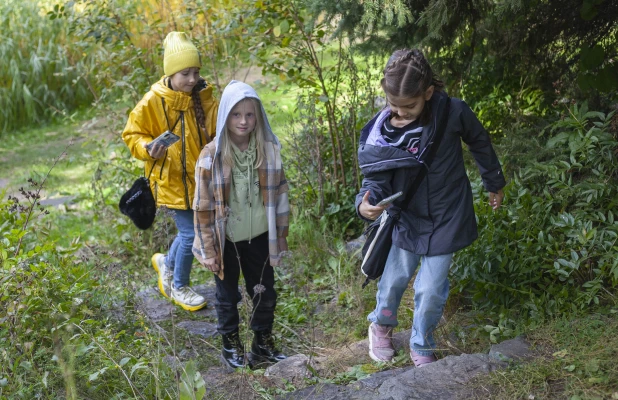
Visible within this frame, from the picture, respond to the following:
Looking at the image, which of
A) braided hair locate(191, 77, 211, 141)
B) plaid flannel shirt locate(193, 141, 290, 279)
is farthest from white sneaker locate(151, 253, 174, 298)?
plaid flannel shirt locate(193, 141, 290, 279)

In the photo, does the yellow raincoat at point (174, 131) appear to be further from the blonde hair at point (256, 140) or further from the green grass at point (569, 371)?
the green grass at point (569, 371)

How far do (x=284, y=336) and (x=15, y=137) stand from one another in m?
8.52

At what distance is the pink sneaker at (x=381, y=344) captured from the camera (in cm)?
404

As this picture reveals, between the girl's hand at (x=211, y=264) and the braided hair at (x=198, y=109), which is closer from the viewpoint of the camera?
the girl's hand at (x=211, y=264)

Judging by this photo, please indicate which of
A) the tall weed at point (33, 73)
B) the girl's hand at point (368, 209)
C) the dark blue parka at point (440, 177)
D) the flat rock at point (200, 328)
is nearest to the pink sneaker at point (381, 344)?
the dark blue parka at point (440, 177)

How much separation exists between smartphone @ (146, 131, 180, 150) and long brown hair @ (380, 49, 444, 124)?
176 centimetres

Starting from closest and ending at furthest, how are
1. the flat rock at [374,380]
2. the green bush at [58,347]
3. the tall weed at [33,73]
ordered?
1. the green bush at [58,347]
2. the flat rock at [374,380]
3. the tall weed at [33,73]

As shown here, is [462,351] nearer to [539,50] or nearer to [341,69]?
[539,50]

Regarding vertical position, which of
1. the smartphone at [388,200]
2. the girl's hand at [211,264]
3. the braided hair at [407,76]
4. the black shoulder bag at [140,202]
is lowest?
the girl's hand at [211,264]

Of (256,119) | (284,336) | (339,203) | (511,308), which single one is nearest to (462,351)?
(511,308)

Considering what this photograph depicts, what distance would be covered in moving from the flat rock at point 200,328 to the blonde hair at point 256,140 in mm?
1453

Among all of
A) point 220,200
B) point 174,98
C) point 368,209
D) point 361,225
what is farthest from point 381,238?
point 361,225

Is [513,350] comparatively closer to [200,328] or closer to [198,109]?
[200,328]

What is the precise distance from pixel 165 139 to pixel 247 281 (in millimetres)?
1113
